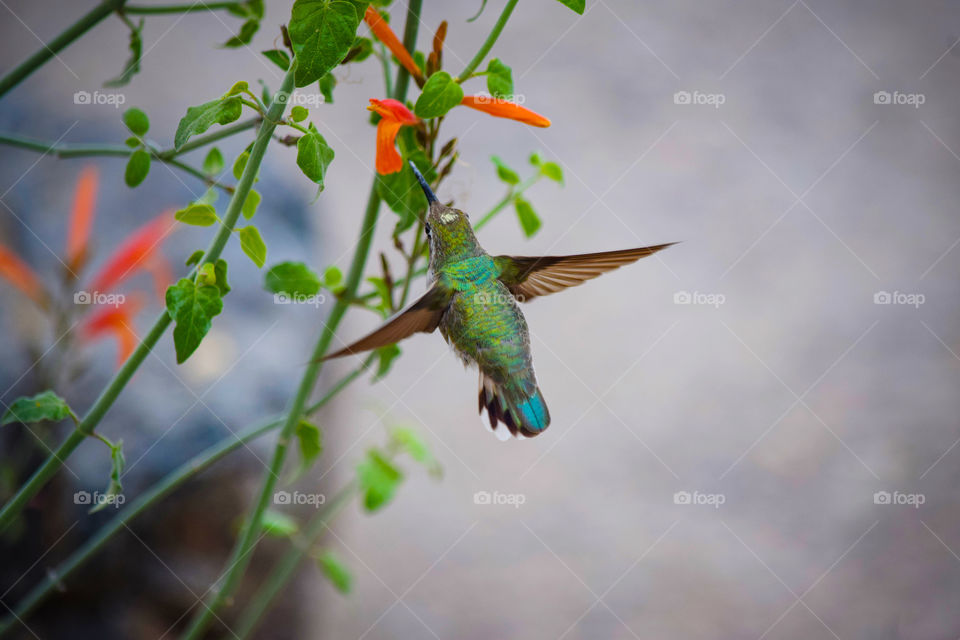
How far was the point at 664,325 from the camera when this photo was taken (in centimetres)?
228

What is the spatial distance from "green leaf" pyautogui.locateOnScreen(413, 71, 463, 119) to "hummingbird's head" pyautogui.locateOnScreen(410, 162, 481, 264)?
0.09 metres

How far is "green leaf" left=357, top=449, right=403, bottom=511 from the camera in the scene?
105 centimetres

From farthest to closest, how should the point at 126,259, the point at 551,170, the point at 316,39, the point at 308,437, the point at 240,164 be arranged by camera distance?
the point at 126,259 < the point at 551,170 < the point at 308,437 < the point at 240,164 < the point at 316,39

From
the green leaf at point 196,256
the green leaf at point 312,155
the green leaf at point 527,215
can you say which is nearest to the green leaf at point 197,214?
the green leaf at point 196,256

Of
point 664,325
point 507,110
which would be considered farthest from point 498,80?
point 664,325

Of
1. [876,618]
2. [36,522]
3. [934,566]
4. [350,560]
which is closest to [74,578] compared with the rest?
[36,522]

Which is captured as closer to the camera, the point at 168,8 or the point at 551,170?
the point at 168,8

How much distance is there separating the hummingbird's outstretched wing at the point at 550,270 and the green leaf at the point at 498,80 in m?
0.15

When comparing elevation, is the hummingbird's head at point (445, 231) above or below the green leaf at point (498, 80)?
below

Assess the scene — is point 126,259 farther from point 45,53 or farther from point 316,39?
point 316,39

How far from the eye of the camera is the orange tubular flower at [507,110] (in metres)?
0.61

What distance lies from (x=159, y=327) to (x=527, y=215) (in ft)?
1.54

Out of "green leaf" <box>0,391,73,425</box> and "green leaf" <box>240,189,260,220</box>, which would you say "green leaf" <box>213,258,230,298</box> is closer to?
"green leaf" <box>240,189,260,220</box>

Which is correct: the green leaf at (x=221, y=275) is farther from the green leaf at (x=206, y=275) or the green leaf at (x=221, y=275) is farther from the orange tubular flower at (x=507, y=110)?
the orange tubular flower at (x=507, y=110)
